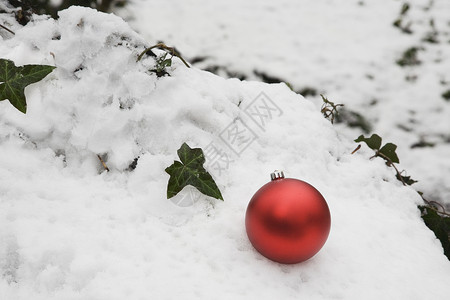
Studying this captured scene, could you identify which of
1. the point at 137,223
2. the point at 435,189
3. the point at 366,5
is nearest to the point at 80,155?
the point at 137,223

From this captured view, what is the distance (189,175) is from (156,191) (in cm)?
13

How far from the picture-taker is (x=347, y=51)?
10.2 ft

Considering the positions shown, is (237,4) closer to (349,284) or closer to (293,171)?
(293,171)

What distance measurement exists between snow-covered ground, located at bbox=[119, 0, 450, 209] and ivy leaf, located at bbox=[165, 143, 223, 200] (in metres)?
1.50

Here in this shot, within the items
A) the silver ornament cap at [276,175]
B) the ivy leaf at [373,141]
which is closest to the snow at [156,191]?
the ivy leaf at [373,141]

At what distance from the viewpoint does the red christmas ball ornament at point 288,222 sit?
1164 mm

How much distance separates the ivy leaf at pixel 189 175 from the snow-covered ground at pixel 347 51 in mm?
1497

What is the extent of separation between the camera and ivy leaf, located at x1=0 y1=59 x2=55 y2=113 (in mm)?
1417

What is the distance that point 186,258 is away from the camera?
120 cm

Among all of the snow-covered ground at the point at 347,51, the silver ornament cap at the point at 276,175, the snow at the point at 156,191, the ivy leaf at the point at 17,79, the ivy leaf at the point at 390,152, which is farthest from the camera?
the snow-covered ground at the point at 347,51

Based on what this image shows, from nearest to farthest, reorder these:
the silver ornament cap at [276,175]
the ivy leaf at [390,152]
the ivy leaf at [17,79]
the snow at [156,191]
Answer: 1. the snow at [156,191]
2. the silver ornament cap at [276,175]
3. the ivy leaf at [17,79]
4. the ivy leaf at [390,152]

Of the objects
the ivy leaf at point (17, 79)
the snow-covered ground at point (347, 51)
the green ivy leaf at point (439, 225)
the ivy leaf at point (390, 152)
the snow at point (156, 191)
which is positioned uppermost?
the ivy leaf at point (17, 79)

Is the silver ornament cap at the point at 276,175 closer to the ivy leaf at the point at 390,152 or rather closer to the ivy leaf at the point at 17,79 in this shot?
the ivy leaf at the point at 390,152

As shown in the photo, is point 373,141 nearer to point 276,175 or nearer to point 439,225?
point 439,225
